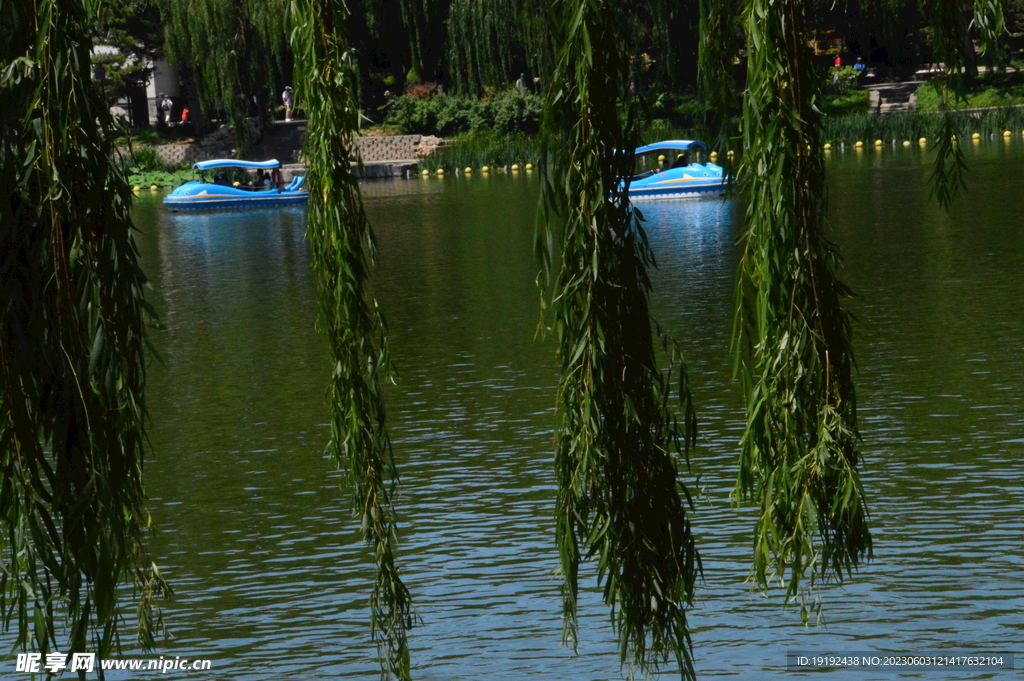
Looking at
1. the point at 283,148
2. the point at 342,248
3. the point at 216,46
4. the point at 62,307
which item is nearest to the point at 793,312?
the point at 342,248

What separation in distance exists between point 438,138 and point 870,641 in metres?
45.0

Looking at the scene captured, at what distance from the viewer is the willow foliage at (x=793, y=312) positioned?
384 centimetres

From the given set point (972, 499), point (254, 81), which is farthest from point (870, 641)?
Answer: point (254, 81)

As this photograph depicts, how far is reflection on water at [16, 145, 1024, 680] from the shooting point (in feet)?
25.9

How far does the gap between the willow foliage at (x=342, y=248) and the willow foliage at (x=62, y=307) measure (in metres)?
1.03

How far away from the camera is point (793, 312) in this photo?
3951 millimetres

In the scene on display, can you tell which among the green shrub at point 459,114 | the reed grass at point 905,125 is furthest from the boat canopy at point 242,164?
the reed grass at point 905,125

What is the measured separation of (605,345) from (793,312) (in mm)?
876

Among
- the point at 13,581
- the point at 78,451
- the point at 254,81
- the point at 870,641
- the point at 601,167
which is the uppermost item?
the point at 254,81

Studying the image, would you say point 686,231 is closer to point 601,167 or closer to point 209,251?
point 209,251

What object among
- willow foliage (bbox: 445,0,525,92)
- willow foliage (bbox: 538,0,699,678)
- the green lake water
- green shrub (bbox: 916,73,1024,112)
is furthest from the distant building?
willow foliage (bbox: 538,0,699,678)

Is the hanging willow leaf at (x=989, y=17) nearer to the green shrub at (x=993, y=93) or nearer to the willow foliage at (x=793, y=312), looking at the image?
the willow foliage at (x=793, y=312)

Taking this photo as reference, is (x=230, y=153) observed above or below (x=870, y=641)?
above

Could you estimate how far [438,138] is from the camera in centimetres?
5138
